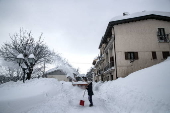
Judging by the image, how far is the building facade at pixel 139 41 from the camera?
13.9 meters

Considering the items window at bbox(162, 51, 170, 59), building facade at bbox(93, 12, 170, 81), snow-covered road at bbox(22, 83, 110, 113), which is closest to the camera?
snow-covered road at bbox(22, 83, 110, 113)

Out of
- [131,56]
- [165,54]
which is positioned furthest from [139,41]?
[165,54]

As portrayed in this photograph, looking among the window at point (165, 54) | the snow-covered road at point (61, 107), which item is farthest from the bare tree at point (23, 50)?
the window at point (165, 54)

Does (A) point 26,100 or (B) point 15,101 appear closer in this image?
(B) point 15,101

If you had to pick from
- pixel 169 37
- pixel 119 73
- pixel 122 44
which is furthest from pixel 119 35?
pixel 169 37

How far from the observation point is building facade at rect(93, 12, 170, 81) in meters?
13.9

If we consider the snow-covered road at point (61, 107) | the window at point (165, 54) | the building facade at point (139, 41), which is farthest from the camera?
the window at point (165, 54)

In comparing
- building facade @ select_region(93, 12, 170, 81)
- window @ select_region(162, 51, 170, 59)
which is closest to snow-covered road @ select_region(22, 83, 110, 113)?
building facade @ select_region(93, 12, 170, 81)

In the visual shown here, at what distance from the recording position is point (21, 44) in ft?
49.9

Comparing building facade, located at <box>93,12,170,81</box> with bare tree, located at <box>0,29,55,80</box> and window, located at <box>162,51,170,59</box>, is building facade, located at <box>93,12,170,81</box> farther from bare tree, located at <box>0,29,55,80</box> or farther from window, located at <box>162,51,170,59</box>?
bare tree, located at <box>0,29,55,80</box>

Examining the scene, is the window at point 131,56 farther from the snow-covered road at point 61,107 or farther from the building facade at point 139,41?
the snow-covered road at point 61,107

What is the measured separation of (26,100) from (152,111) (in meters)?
5.34

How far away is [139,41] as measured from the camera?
1452 centimetres

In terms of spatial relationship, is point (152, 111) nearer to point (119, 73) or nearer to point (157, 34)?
point (119, 73)
